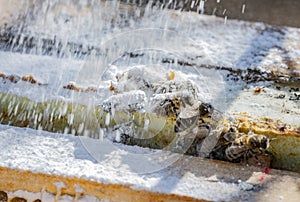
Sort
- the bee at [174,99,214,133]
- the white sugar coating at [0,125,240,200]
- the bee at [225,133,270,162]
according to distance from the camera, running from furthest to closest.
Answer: the bee at [174,99,214,133] → the bee at [225,133,270,162] → the white sugar coating at [0,125,240,200]

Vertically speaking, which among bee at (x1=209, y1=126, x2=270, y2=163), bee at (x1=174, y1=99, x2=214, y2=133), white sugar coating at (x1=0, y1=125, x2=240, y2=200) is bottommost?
white sugar coating at (x1=0, y1=125, x2=240, y2=200)

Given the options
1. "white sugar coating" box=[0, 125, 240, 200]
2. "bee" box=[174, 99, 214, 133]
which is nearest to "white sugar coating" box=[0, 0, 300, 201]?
"white sugar coating" box=[0, 125, 240, 200]

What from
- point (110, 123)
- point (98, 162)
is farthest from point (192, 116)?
point (98, 162)

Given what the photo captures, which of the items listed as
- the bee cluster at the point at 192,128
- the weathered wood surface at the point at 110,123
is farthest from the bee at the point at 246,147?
the weathered wood surface at the point at 110,123

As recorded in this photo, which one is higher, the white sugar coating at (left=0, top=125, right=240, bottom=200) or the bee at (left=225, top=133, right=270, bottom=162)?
the bee at (left=225, top=133, right=270, bottom=162)

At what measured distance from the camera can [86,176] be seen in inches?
88.4

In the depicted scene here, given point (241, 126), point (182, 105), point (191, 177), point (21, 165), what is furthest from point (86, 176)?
point (241, 126)

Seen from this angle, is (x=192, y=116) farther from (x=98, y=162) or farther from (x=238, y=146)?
(x=98, y=162)

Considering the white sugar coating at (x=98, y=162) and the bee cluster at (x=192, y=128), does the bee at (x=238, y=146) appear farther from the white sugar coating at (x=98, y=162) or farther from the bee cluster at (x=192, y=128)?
the white sugar coating at (x=98, y=162)

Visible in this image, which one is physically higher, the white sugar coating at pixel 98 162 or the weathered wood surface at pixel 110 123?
the weathered wood surface at pixel 110 123

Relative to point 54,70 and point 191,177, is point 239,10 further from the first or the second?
point 191,177

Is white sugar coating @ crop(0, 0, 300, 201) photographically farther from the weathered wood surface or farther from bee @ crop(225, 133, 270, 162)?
bee @ crop(225, 133, 270, 162)

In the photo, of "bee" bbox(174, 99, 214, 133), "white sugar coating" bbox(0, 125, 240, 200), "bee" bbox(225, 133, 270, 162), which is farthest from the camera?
"bee" bbox(174, 99, 214, 133)

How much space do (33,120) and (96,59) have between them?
1.89 feet
